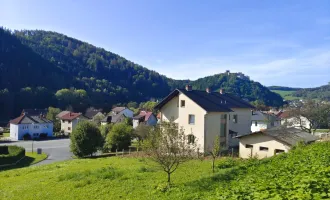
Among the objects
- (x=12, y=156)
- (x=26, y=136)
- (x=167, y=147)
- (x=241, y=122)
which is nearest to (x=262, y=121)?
(x=241, y=122)

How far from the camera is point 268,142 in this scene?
2891 centimetres

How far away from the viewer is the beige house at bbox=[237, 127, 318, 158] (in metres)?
28.0

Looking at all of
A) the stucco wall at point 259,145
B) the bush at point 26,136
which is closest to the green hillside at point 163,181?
the stucco wall at point 259,145

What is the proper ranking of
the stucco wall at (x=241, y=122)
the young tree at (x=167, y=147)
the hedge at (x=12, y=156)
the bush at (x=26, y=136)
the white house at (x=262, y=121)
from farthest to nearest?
the white house at (x=262, y=121)
the bush at (x=26, y=136)
the stucco wall at (x=241, y=122)
the hedge at (x=12, y=156)
the young tree at (x=167, y=147)

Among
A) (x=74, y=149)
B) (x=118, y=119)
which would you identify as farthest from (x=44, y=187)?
(x=118, y=119)

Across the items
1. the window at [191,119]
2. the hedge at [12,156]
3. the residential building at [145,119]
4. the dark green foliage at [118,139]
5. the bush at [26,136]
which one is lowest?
the bush at [26,136]

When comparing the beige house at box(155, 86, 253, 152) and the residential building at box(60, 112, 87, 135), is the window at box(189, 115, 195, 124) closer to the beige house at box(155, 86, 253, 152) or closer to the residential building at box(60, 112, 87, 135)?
the beige house at box(155, 86, 253, 152)

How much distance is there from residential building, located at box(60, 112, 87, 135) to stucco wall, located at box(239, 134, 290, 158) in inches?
2609

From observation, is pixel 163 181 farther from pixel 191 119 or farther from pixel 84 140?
pixel 84 140

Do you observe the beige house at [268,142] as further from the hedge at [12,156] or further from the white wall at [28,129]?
the white wall at [28,129]

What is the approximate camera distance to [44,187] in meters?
17.8

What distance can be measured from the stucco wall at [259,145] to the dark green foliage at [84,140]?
2099 cm

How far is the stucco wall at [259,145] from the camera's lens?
2840 centimetres

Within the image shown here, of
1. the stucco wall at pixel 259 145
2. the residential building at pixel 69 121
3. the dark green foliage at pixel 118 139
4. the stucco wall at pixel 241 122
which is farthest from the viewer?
the residential building at pixel 69 121
